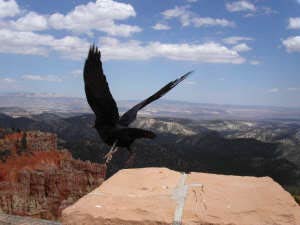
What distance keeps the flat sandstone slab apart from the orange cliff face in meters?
46.3

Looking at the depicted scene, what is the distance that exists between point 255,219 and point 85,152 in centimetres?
6736

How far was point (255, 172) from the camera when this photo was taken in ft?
272

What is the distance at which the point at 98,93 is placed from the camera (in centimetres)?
502

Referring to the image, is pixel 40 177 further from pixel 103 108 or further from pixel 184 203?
pixel 184 203

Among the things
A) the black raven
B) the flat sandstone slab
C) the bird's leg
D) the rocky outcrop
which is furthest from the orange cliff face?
the flat sandstone slab

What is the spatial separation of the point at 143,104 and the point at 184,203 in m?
2.82

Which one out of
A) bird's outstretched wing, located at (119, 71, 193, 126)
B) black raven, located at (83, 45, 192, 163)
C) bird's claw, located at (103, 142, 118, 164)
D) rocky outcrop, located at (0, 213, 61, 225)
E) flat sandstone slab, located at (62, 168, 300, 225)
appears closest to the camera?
flat sandstone slab, located at (62, 168, 300, 225)

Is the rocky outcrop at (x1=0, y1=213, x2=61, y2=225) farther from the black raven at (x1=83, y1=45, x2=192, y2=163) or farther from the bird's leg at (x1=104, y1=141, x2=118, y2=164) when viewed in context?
the black raven at (x1=83, y1=45, x2=192, y2=163)

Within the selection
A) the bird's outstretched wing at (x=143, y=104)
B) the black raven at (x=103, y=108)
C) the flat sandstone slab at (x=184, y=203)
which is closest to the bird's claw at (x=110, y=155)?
the black raven at (x=103, y=108)

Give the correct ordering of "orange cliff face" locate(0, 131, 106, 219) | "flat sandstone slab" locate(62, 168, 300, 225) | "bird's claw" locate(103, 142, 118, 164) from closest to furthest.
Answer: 1. "flat sandstone slab" locate(62, 168, 300, 225)
2. "bird's claw" locate(103, 142, 118, 164)
3. "orange cliff face" locate(0, 131, 106, 219)

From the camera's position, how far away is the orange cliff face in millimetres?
50750

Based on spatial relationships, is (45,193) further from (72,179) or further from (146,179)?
(146,179)

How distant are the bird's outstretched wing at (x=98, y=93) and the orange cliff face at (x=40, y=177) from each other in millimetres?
44963

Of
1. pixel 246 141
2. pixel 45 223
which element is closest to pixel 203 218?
pixel 45 223
